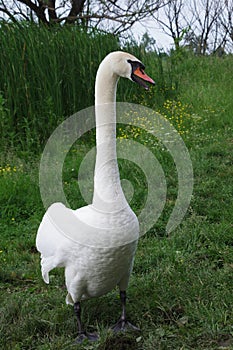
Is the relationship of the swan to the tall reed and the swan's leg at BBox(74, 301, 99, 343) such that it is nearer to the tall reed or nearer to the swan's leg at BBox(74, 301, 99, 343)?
the swan's leg at BBox(74, 301, 99, 343)

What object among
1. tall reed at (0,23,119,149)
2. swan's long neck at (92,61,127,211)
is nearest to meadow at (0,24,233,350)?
tall reed at (0,23,119,149)

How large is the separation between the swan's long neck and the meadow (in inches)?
29.0

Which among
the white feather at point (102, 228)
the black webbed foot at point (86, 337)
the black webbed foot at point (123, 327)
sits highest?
the white feather at point (102, 228)

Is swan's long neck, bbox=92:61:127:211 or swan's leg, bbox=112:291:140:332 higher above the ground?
swan's long neck, bbox=92:61:127:211

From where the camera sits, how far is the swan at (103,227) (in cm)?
269

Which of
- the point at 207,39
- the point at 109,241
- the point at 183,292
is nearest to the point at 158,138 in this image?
the point at 183,292

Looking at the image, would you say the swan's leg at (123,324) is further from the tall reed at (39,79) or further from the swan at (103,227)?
the tall reed at (39,79)

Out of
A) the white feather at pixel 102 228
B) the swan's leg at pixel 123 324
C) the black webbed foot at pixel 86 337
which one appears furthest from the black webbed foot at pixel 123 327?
the white feather at pixel 102 228

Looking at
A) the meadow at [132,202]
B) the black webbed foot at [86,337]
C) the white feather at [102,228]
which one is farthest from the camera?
the meadow at [132,202]

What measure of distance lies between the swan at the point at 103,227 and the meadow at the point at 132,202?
28cm

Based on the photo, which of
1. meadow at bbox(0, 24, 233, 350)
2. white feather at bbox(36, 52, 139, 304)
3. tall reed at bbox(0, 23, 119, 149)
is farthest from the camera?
tall reed at bbox(0, 23, 119, 149)

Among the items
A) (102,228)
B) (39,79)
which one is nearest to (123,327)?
(102,228)

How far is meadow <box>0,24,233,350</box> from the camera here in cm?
300

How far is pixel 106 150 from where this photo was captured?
2.82 metres
